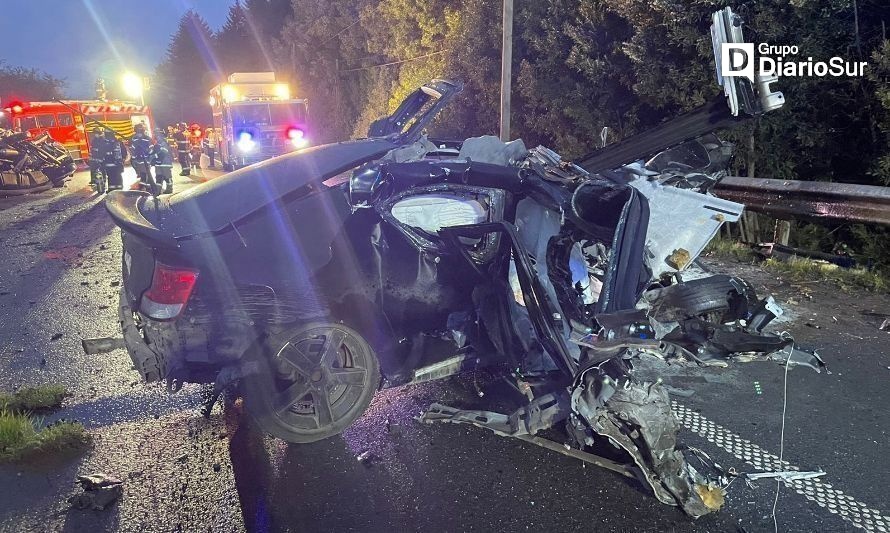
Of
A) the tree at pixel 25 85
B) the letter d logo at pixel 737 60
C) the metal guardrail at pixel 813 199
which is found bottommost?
the metal guardrail at pixel 813 199

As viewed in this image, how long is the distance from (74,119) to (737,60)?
77.9 feet

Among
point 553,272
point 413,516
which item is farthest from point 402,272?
point 413,516

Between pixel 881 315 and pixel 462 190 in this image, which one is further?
pixel 881 315

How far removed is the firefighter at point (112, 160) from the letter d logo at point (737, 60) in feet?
45.5

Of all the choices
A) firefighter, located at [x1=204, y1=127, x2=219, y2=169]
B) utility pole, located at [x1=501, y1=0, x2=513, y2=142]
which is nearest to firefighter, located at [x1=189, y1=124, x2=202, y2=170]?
firefighter, located at [x1=204, y1=127, x2=219, y2=169]

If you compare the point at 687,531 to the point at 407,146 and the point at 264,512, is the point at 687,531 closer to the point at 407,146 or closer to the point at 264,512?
the point at 264,512

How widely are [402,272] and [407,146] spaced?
125 cm

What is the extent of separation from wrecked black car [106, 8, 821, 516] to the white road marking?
1.59 feet

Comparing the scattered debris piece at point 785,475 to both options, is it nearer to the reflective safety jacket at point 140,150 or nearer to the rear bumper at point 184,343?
the rear bumper at point 184,343

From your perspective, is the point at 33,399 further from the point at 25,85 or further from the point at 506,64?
the point at 25,85

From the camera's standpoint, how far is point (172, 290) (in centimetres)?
277

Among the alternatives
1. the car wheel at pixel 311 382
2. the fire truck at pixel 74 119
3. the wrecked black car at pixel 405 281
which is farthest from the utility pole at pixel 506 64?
the fire truck at pixel 74 119

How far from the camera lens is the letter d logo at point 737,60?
2852 millimetres

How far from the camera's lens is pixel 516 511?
2416 mm
